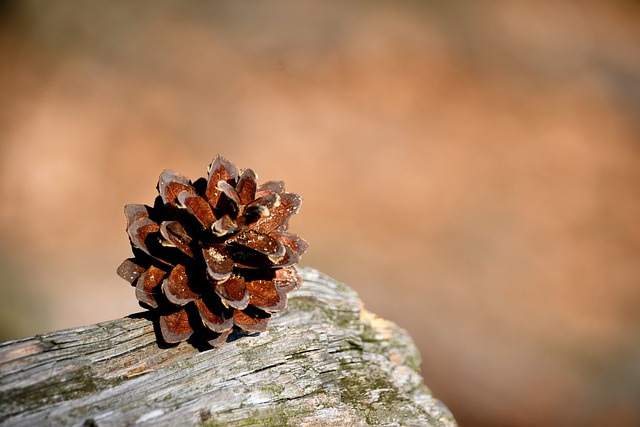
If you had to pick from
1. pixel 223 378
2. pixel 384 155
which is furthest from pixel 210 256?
pixel 384 155

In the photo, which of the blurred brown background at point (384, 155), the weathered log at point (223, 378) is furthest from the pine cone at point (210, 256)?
the blurred brown background at point (384, 155)

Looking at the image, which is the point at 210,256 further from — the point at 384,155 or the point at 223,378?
the point at 384,155

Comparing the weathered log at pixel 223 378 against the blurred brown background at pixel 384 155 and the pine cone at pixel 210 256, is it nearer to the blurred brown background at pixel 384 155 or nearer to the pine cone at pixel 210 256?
the pine cone at pixel 210 256

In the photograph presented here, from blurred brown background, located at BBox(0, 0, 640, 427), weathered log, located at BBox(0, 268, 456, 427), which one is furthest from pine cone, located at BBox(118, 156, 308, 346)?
blurred brown background, located at BBox(0, 0, 640, 427)

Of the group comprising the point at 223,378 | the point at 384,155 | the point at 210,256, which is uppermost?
the point at 384,155

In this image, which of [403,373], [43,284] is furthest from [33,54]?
[403,373]

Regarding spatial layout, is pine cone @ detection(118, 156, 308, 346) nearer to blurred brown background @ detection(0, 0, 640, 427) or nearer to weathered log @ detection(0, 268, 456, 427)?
weathered log @ detection(0, 268, 456, 427)
